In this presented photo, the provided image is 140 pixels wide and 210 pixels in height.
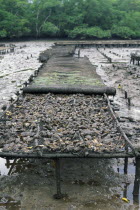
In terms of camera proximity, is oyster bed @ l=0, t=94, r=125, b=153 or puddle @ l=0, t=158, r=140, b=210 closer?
puddle @ l=0, t=158, r=140, b=210

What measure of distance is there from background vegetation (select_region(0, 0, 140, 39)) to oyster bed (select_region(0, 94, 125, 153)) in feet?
184

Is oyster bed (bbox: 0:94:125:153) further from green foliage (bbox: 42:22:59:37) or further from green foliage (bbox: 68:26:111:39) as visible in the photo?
green foliage (bbox: 68:26:111:39)

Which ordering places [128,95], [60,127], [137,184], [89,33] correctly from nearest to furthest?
[137,184] → [60,127] → [128,95] → [89,33]

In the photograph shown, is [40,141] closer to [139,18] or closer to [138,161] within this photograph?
[138,161]

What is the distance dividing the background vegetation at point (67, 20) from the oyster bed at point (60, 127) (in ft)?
184

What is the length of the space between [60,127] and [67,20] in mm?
68231

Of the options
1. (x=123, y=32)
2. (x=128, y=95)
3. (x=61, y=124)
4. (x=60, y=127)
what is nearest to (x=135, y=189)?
(x=60, y=127)

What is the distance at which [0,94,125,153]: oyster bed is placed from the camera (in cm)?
640

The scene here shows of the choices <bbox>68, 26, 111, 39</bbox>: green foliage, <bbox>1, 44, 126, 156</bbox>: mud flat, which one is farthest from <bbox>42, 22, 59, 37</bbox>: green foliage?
<bbox>1, 44, 126, 156</bbox>: mud flat

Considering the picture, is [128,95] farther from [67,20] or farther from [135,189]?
[67,20]

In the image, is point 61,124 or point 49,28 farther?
point 49,28

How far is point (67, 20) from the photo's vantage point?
7125cm

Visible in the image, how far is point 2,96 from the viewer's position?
15.3 metres

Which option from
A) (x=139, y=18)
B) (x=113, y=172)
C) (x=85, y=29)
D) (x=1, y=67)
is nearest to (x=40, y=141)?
(x=113, y=172)
